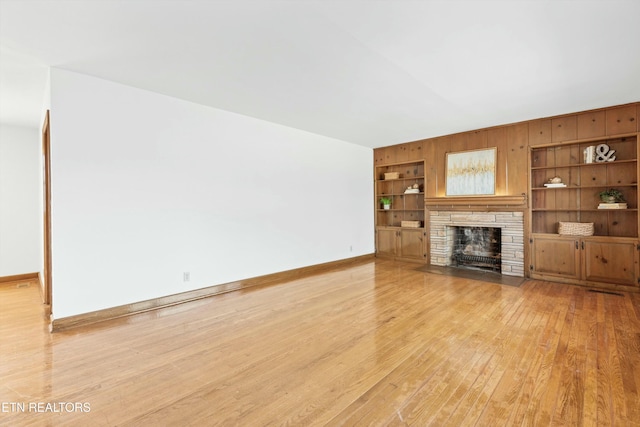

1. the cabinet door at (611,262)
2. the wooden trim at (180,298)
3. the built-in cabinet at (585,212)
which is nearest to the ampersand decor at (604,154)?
the built-in cabinet at (585,212)

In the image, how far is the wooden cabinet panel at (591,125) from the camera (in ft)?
14.5

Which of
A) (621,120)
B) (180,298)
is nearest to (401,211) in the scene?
(621,120)

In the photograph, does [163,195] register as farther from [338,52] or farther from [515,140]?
[515,140]

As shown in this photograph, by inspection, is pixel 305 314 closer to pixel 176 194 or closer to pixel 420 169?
pixel 176 194

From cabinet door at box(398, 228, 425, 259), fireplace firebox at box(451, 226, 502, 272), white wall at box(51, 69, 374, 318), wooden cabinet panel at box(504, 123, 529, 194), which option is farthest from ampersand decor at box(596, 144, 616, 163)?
white wall at box(51, 69, 374, 318)

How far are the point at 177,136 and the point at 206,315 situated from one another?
2294mm

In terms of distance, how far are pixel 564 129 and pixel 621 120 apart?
2.07 feet

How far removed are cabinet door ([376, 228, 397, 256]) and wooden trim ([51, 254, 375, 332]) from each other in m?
1.45

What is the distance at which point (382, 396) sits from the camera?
1.92 metres

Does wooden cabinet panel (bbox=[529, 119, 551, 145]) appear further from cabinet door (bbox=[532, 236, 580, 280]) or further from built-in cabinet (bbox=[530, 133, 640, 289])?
cabinet door (bbox=[532, 236, 580, 280])

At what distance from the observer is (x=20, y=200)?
523cm

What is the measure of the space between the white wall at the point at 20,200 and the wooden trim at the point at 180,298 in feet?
9.45

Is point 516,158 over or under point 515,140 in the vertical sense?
under

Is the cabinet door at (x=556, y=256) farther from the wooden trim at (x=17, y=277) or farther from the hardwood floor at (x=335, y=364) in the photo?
the wooden trim at (x=17, y=277)
